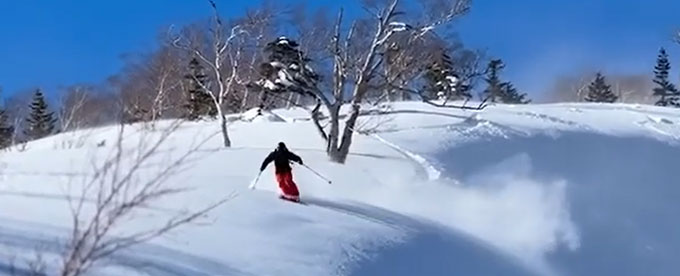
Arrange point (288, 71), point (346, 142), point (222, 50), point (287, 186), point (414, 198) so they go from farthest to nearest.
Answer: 1. point (222, 50)
2. point (288, 71)
3. point (346, 142)
4. point (414, 198)
5. point (287, 186)

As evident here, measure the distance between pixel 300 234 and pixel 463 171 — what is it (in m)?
11.2

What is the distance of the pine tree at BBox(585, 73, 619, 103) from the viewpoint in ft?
205

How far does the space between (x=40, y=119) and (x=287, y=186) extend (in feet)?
107

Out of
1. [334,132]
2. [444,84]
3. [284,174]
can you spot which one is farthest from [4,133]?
[284,174]

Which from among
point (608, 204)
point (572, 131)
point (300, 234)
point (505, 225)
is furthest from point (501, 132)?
point (300, 234)

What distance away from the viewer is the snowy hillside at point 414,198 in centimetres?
1227

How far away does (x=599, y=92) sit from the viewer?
62.7m

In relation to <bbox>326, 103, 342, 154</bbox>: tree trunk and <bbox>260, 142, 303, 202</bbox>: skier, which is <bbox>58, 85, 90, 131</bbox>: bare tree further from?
<bbox>260, 142, 303, 202</bbox>: skier

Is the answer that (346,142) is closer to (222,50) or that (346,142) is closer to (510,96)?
(222,50)

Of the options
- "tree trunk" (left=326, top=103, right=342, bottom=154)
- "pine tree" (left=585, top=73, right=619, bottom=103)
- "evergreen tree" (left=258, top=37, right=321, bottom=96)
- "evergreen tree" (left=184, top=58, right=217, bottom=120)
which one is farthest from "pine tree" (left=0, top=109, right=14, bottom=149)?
"pine tree" (left=585, top=73, right=619, bottom=103)

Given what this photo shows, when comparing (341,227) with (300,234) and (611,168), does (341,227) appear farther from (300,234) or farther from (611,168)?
(611,168)

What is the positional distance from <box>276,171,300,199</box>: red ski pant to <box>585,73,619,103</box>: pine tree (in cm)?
4831

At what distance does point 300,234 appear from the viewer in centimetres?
1398

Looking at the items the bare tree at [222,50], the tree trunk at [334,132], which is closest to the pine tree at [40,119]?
the bare tree at [222,50]
